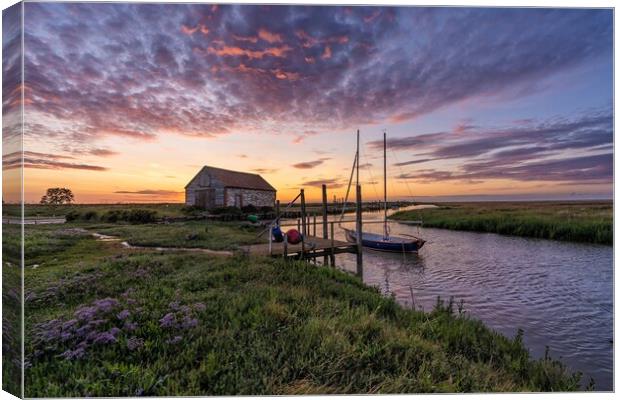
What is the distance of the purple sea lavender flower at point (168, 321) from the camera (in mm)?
3879

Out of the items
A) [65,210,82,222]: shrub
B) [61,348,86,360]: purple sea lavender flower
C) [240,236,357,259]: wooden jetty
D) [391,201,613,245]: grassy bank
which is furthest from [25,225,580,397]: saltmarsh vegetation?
[65,210,82,222]: shrub

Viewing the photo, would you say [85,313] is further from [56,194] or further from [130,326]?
[56,194]

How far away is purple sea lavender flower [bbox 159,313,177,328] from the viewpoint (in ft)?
12.7

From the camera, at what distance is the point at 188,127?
7.08m

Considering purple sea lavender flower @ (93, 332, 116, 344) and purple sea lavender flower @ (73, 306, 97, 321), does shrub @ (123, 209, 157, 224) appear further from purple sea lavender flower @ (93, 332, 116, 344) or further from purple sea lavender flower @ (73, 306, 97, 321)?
purple sea lavender flower @ (93, 332, 116, 344)

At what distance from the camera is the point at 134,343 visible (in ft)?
11.3

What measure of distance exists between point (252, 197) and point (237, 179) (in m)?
1.96

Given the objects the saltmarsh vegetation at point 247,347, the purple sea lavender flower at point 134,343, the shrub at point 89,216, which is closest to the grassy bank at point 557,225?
the saltmarsh vegetation at point 247,347

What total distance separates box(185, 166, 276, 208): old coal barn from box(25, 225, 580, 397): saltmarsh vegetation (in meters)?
17.3

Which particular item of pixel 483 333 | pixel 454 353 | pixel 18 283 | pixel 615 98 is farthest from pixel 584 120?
pixel 18 283

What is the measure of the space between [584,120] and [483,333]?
381 cm

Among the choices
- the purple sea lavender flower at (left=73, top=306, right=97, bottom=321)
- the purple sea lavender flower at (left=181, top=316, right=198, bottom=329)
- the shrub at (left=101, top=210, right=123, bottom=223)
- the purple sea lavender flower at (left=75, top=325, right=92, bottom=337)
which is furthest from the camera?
the shrub at (left=101, top=210, right=123, bottom=223)

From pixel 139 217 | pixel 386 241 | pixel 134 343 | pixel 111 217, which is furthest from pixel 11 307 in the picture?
pixel 111 217

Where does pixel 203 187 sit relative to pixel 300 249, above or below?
above
